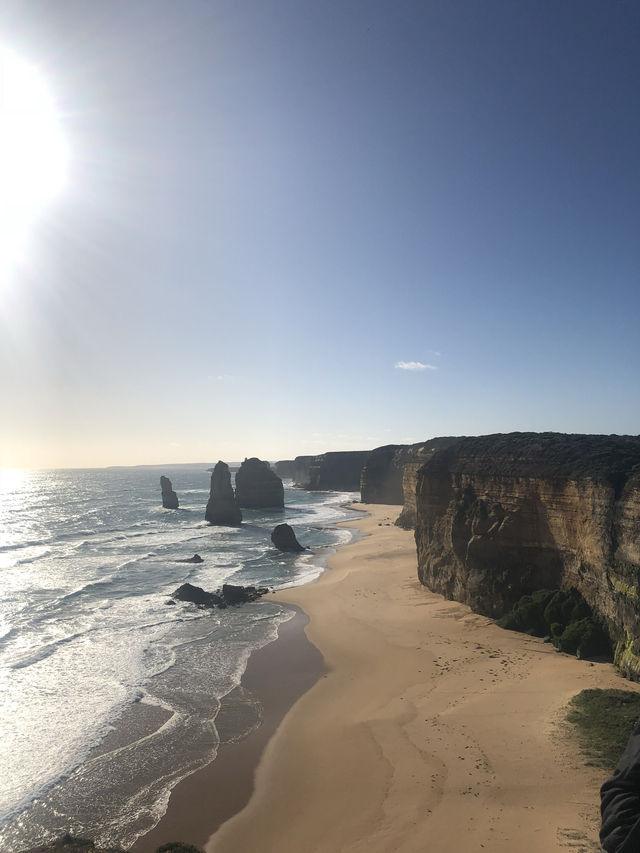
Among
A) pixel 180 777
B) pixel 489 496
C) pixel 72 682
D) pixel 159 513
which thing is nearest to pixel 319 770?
pixel 180 777

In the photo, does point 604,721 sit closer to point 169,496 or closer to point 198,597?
point 198,597

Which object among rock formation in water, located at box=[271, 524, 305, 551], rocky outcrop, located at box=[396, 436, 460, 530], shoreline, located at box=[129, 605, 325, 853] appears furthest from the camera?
rock formation in water, located at box=[271, 524, 305, 551]

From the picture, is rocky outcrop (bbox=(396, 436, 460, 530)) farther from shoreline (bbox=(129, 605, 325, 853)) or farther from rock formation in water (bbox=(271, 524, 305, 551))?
shoreline (bbox=(129, 605, 325, 853))

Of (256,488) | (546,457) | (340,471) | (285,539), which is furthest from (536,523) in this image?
(340,471)

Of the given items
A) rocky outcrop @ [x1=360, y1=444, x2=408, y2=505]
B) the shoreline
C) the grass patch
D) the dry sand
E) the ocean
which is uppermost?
rocky outcrop @ [x1=360, y1=444, x2=408, y2=505]

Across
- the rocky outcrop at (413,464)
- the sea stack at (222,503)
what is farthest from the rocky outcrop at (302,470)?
the rocky outcrop at (413,464)

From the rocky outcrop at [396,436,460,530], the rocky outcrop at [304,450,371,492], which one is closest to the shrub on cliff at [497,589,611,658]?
the rocky outcrop at [396,436,460,530]

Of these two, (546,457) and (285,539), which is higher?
(546,457)
